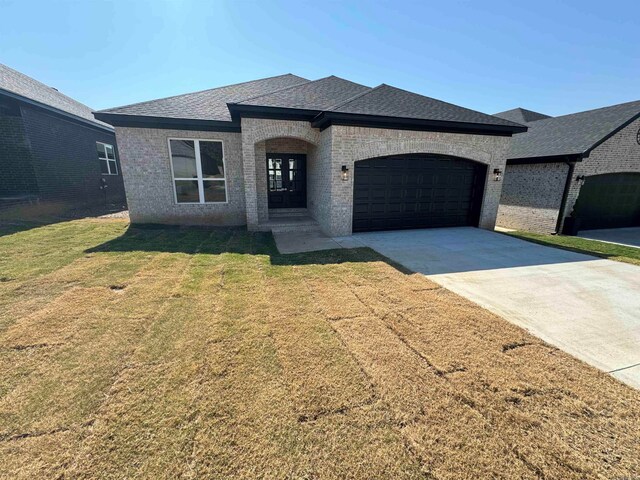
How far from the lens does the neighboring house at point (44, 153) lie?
34.9 ft

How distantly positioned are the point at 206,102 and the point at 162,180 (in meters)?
3.63

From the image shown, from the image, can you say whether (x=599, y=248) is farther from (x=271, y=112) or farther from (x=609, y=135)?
(x=271, y=112)

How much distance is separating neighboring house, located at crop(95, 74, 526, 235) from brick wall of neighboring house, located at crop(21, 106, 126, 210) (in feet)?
17.5

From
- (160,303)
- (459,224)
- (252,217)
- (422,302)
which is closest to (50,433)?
(160,303)

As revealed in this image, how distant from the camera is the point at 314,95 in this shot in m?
9.73

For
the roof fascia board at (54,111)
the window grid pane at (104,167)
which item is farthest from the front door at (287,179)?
the window grid pane at (104,167)

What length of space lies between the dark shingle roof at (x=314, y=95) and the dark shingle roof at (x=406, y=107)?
102cm

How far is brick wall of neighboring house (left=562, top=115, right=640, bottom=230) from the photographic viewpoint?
34.9ft

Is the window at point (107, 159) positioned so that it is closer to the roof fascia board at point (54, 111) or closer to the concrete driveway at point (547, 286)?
the roof fascia board at point (54, 111)

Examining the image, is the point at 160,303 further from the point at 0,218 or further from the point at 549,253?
the point at 0,218

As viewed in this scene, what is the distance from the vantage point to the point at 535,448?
213cm

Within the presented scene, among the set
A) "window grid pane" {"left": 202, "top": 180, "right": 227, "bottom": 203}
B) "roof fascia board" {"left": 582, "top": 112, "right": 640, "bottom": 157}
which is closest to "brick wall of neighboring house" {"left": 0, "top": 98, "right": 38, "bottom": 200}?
"window grid pane" {"left": 202, "top": 180, "right": 227, "bottom": 203}

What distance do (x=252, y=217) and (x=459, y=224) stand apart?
8.15m

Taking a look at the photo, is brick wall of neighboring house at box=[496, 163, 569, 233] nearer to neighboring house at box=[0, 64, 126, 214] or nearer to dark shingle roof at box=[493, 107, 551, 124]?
dark shingle roof at box=[493, 107, 551, 124]
